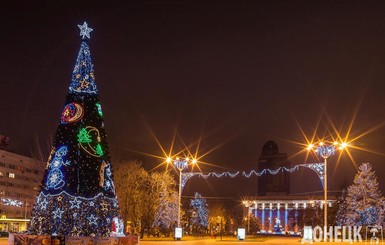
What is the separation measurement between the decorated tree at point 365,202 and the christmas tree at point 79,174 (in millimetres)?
44774

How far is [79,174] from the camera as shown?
35.9m

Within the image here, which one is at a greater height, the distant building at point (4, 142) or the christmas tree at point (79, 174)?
the distant building at point (4, 142)

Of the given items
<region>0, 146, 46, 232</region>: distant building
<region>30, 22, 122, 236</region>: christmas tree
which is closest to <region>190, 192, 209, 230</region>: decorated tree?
<region>0, 146, 46, 232</region>: distant building

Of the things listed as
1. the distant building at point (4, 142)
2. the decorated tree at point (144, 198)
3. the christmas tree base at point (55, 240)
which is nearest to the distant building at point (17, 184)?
the distant building at point (4, 142)

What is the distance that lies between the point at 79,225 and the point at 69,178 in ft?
9.53

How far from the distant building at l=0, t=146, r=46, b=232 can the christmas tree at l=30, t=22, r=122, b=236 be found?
8214cm

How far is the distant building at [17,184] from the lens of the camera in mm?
119438

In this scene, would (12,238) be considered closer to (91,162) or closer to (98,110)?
(91,162)

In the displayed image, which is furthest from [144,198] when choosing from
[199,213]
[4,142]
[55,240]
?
[4,142]

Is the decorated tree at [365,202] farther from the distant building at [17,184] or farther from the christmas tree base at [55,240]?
the distant building at [17,184]

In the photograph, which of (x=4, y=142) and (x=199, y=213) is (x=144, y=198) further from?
(x=4, y=142)

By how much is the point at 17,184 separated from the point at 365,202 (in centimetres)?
8361

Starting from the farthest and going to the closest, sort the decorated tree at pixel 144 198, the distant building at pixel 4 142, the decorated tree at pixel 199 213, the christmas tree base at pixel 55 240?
the distant building at pixel 4 142
the decorated tree at pixel 199 213
the decorated tree at pixel 144 198
the christmas tree base at pixel 55 240

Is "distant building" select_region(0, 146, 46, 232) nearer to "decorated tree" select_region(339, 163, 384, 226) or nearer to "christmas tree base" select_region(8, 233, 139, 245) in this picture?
"decorated tree" select_region(339, 163, 384, 226)
